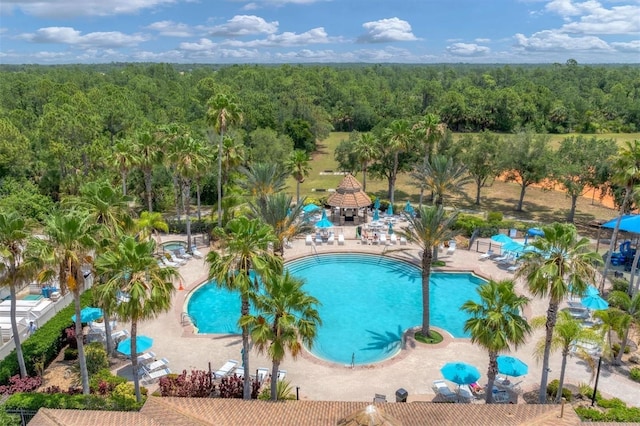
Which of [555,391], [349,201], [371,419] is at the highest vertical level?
[349,201]

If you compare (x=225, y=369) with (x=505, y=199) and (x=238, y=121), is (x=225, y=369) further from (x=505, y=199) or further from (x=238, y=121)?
(x=505, y=199)

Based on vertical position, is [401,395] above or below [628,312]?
below

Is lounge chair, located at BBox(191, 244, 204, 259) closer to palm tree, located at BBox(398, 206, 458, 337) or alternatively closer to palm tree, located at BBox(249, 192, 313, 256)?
palm tree, located at BBox(249, 192, 313, 256)

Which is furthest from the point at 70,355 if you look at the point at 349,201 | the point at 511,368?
the point at 349,201

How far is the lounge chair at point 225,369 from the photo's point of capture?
853 inches

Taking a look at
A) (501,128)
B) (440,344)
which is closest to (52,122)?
(440,344)

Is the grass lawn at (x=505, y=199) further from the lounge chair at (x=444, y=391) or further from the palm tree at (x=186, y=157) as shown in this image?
the lounge chair at (x=444, y=391)

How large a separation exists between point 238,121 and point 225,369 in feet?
65.2

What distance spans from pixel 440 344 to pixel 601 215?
32.6 m

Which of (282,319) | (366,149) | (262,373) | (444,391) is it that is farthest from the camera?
(366,149)

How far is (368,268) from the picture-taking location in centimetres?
3684

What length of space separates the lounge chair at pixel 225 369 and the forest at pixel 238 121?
18293 mm

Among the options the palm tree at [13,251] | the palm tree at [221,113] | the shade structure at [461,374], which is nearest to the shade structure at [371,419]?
the shade structure at [461,374]

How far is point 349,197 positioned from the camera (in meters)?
44.3
